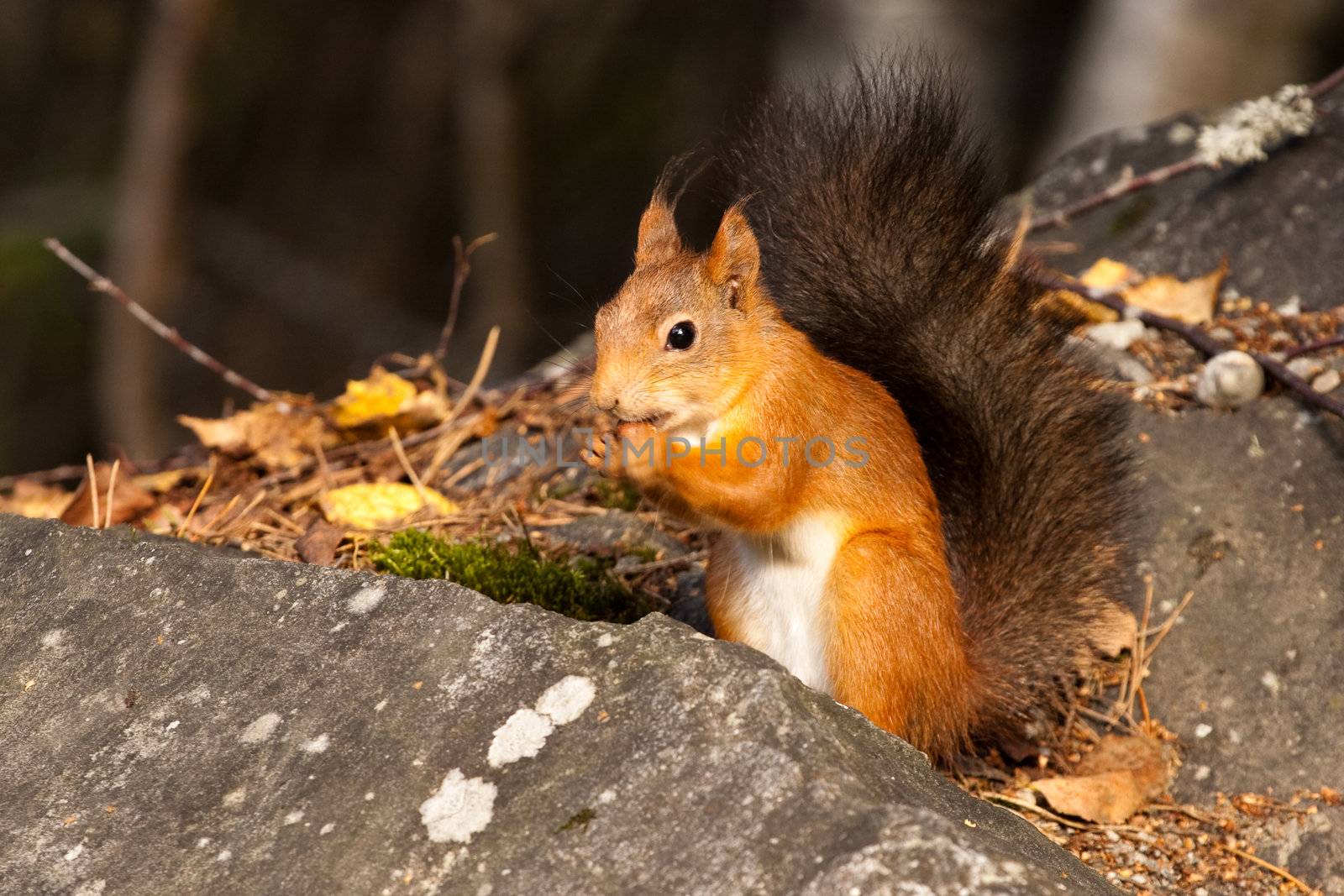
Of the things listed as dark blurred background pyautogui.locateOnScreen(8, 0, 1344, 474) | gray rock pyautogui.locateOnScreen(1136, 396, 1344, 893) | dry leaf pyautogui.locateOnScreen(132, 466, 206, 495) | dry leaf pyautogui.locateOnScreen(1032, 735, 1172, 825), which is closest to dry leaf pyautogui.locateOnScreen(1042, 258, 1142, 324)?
gray rock pyautogui.locateOnScreen(1136, 396, 1344, 893)

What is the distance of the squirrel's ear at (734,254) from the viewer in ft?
5.81

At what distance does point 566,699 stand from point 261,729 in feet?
1.01

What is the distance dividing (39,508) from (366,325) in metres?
4.45

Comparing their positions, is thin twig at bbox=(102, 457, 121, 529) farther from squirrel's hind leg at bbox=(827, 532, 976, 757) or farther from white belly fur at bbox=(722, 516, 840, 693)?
squirrel's hind leg at bbox=(827, 532, 976, 757)

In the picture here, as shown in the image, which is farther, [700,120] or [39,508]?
[700,120]

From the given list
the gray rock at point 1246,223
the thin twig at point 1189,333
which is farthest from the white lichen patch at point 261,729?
the gray rock at point 1246,223

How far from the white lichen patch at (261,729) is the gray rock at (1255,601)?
1.20 m

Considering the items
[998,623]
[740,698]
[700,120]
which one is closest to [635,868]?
[740,698]

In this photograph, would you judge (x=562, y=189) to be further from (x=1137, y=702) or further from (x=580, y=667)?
(x=580, y=667)

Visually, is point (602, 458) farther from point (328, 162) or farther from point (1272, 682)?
point (328, 162)

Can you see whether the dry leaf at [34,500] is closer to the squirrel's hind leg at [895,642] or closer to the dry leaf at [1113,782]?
the squirrel's hind leg at [895,642]

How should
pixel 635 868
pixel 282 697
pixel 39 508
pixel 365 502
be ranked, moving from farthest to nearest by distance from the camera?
pixel 39 508
pixel 365 502
pixel 282 697
pixel 635 868

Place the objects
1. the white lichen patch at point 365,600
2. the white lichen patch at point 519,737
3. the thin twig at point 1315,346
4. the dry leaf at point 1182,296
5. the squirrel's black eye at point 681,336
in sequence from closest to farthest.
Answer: the white lichen patch at point 519,737
the white lichen patch at point 365,600
the squirrel's black eye at point 681,336
the thin twig at point 1315,346
the dry leaf at point 1182,296

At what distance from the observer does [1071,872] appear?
1.21 m
